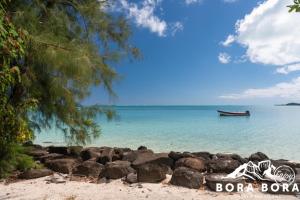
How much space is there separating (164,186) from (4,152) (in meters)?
3.39

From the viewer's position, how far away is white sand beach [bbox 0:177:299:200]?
16.8ft

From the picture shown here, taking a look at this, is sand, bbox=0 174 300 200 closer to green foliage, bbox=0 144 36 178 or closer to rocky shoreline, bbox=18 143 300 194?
rocky shoreline, bbox=18 143 300 194

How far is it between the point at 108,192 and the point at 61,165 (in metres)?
2.04

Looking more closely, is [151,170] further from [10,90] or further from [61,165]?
[10,90]

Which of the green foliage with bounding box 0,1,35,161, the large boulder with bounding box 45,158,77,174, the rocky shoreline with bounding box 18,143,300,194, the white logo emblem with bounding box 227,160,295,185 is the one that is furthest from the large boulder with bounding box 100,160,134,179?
the white logo emblem with bounding box 227,160,295,185

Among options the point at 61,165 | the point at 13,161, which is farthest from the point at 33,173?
the point at 61,165

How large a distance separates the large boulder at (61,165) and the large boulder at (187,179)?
2.48 meters

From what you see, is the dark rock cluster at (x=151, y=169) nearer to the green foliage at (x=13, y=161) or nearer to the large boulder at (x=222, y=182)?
the large boulder at (x=222, y=182)

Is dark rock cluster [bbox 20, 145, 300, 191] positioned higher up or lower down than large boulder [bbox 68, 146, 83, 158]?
lower down

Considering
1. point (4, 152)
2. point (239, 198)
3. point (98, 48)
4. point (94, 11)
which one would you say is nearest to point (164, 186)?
point (239, 198)

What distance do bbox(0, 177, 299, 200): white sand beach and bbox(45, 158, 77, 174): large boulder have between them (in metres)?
0.92

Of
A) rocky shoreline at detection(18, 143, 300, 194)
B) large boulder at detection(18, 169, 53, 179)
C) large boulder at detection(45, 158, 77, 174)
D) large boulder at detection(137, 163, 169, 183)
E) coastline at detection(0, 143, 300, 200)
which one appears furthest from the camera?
large boulder at detection(45, 158, 77, 174)

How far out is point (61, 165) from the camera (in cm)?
707

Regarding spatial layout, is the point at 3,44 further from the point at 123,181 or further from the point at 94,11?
the point at 94,11
